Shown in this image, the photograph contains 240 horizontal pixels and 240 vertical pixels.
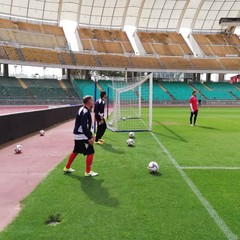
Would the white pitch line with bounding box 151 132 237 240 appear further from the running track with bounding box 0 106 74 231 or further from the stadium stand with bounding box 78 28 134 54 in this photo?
the stadium stand with bounding box 78 28 134 54

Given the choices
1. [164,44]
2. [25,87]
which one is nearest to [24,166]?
[25,87]

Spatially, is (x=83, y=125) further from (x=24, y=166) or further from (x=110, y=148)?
(x=110, y=148)

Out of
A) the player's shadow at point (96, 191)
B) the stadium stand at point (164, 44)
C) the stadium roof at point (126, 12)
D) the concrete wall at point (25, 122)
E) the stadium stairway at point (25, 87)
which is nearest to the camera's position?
the player's shadow at point (96, 191)

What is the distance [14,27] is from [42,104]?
18.2m

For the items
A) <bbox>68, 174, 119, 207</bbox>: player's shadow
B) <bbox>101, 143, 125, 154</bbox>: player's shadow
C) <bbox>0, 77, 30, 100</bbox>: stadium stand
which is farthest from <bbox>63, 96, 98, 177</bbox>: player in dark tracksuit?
<bbox>0, 77, 30, 100</bbox>: stadium stand

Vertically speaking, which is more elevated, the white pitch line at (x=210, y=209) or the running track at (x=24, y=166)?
the white pitch line at (x=210, y=209)

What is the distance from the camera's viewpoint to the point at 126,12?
53156mm

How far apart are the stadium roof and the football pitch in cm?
4614

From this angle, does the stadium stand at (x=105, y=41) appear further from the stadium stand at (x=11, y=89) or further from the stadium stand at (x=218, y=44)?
the stadium stand at (x=11, y=89)

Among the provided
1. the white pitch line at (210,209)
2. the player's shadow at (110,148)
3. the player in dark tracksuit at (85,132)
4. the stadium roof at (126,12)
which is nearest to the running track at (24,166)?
the player in dark tracksuit at (85,132)

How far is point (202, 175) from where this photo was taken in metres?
7.12

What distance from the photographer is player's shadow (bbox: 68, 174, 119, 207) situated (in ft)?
17.5

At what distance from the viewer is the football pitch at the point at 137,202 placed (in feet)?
13.6

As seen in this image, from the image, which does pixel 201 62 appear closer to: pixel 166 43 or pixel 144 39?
pixel 166 43
